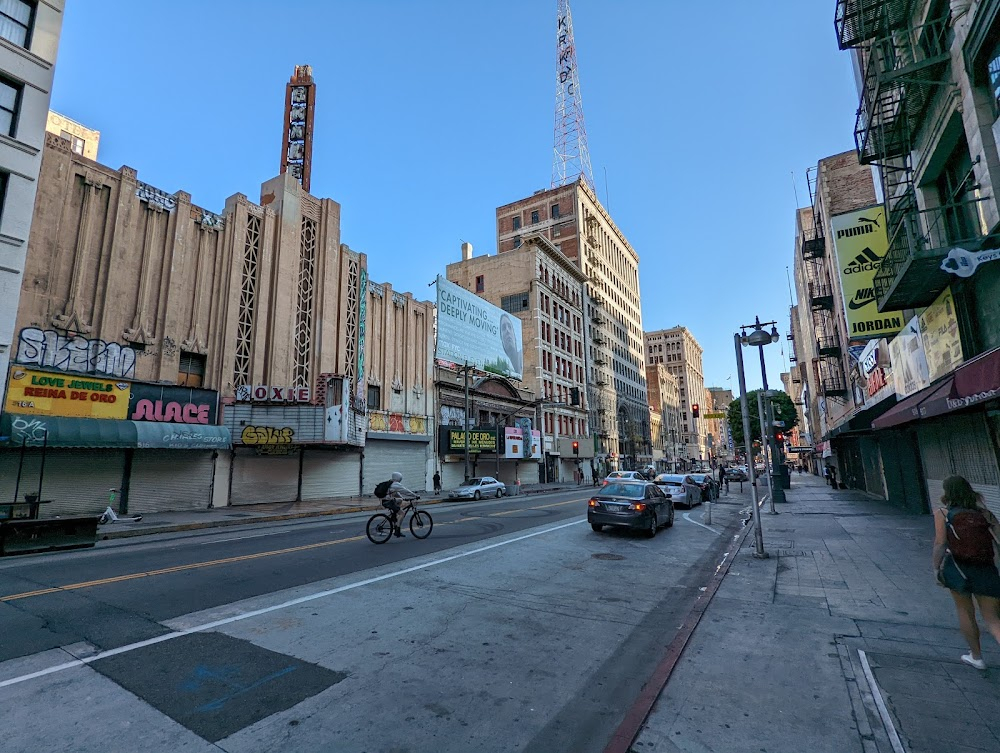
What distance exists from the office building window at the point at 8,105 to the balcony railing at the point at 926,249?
26.7 m

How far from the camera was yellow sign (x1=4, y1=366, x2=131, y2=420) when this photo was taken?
58.2ft

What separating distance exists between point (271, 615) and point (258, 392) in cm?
2146

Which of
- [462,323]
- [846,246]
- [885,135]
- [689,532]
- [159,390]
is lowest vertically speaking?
[689,532]

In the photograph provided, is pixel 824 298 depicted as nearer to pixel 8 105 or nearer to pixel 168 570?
pixel 168 570

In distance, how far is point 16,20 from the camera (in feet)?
58.7

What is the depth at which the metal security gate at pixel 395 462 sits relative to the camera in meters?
32.8

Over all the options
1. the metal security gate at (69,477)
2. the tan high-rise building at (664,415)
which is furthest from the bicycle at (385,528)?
the tan high-rise building at (664,415)

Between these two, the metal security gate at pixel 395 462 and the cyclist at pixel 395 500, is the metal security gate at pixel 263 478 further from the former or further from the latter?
the cyclist at pixel 395 500

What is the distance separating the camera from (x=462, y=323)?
4444 cm

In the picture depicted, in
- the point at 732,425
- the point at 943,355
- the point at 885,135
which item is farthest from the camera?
the point at 732,425

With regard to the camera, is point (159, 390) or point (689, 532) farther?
point (159, 390)

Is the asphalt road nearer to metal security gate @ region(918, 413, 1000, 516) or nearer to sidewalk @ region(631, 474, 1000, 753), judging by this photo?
sidewalk @ region(631, 474, 1000, 753)

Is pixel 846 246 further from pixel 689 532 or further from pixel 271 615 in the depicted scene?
pixel 271 615

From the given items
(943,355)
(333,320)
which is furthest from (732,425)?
(943,355)
